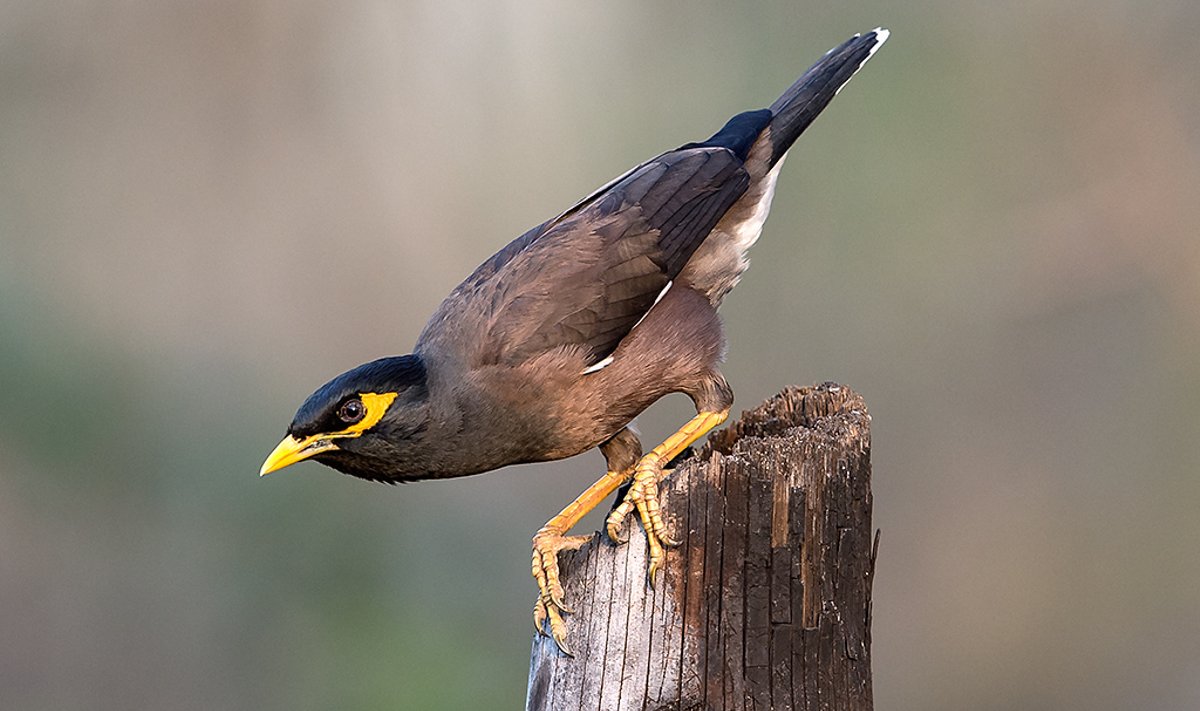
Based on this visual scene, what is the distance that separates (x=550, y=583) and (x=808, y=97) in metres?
2.41

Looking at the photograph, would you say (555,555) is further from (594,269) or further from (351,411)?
(594,269)

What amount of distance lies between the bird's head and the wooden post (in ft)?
3.11

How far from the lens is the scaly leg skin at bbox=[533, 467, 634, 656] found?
328 cm

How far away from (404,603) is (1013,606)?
3.39 meters

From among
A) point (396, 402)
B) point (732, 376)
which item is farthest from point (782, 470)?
point (732, 376)

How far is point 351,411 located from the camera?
383 cm

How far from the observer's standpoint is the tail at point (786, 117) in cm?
493

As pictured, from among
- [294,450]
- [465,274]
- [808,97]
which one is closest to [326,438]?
[294,450]

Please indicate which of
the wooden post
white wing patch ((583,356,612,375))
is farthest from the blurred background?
the wooden post

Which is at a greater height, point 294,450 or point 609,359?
point 609,359

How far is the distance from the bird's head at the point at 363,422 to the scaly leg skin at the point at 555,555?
0.50 metres

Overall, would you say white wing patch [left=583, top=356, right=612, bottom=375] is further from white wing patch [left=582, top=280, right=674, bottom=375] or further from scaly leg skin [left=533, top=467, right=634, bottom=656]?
scaly leg skin [left=533, top=467, right=634, bottom=656]

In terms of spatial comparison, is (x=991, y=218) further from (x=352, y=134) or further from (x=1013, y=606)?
(x=352, y=134)

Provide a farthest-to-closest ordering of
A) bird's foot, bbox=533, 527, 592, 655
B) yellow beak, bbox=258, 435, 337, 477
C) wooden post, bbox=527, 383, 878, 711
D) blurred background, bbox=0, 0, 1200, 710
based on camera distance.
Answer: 1. blurred background, bbox=0, 0, 1200, 710
2. yellow beak, bbox=258, 435, 337, 477
3. bird's foot, bbox=533, 527, 592, 655
4. wooden post, bbox=527, 383, 878, 711
